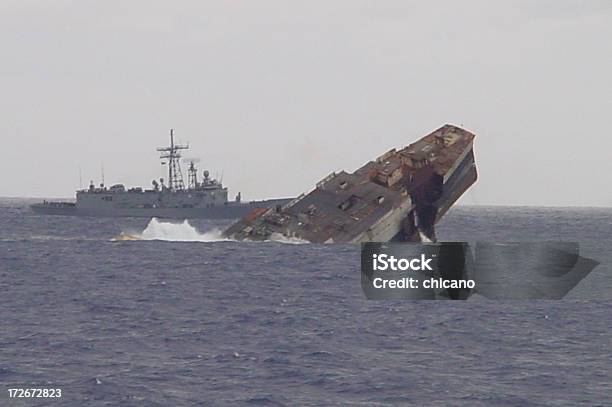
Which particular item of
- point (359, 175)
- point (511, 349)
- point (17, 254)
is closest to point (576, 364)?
point (511, 349)

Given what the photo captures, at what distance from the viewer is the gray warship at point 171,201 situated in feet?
460

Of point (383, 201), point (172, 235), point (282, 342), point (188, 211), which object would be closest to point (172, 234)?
point (172, 235)

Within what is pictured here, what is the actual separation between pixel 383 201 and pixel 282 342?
111 ft

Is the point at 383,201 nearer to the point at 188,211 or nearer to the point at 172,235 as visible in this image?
the point at 172,235

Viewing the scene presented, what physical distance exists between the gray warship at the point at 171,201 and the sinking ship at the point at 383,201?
6601 cm

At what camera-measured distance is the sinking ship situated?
62.4 m

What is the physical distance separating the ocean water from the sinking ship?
10.3m

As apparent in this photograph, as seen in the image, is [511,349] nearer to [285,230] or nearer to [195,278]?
[195,278]

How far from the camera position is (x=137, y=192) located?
14638 cm

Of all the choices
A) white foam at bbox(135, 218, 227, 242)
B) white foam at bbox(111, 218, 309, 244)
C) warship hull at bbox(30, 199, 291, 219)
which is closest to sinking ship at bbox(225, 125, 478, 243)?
white foam at bbox(111, 218, 309, 244)

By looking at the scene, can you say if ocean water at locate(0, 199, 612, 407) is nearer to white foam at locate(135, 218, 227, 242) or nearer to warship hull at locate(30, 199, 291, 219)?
white foam at locate(135, 218, 227, 242)

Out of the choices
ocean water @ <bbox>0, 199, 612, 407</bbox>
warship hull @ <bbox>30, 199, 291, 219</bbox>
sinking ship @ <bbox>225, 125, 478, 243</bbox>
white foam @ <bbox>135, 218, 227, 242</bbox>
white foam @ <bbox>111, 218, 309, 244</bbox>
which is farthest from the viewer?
warship hull @ <bbox>30, 199, 291, 219</bbox>

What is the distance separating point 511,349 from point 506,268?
35060 millimetres

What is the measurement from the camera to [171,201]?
469ft
